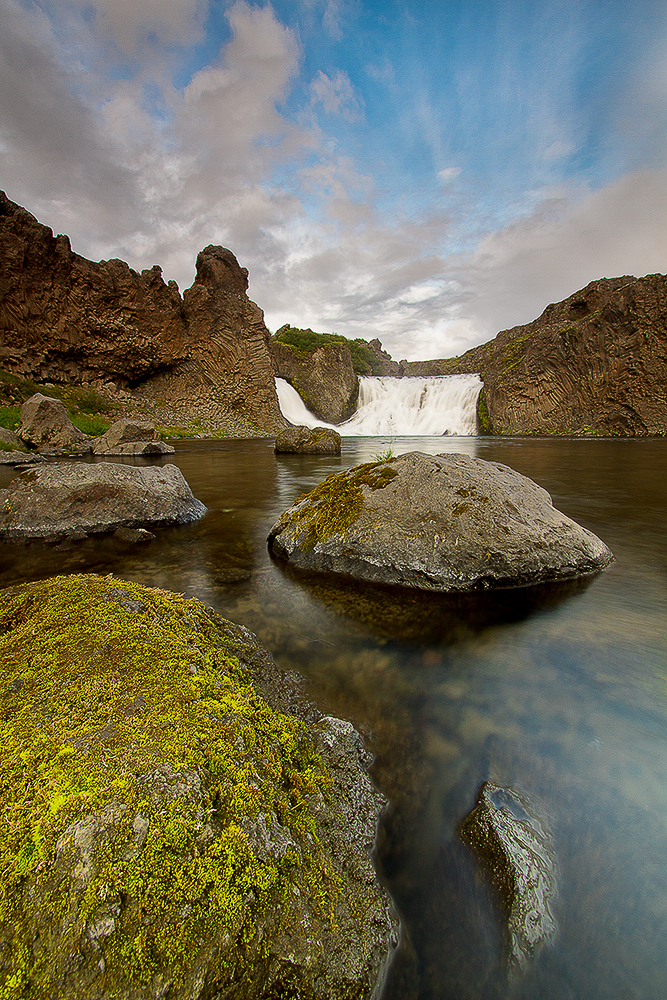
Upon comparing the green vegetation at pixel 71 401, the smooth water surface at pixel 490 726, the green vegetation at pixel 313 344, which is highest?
the green vegetation at pixel 313 344

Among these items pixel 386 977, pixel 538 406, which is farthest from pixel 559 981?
pixel 538 406

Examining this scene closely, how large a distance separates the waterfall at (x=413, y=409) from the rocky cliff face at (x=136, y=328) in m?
7.99

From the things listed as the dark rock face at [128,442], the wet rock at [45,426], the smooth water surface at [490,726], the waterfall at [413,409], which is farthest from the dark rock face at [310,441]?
the waterfall at [413,409]

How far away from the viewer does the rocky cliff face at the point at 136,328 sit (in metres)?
33.5

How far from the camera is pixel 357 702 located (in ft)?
9.36

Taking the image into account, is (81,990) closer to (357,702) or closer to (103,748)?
(103,748)

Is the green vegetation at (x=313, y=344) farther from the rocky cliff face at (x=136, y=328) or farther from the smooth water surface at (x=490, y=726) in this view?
the smooth water surface at (x=490, y=726)

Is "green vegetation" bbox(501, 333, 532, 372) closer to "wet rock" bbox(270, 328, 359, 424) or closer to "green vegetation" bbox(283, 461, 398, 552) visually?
"wet rock" bbox(270, 328, 359, 424)

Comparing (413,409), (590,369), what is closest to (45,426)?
(413,409)

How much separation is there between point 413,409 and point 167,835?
5365 centimetres

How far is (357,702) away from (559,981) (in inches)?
61.4

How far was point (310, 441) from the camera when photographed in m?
21.9

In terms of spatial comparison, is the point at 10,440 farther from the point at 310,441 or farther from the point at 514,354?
the point at 514,354

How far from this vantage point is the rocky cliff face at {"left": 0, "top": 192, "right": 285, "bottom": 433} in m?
33.5
